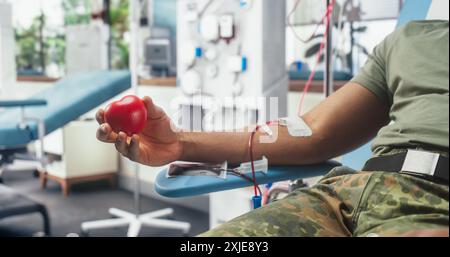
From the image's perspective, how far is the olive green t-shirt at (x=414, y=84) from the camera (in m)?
0.81

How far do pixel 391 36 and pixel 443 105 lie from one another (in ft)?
0.72

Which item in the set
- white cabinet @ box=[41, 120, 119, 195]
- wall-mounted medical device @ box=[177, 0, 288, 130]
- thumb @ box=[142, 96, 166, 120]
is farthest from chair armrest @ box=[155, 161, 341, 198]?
white cabinet @ box=[41, 120, 119, 195]

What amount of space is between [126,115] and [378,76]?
1.71 ft

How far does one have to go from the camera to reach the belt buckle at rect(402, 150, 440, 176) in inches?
31.0

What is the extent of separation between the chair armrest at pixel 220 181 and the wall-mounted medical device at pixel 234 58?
69cm

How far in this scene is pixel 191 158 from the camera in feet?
3.19

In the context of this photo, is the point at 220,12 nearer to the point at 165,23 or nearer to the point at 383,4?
the point at 383,4

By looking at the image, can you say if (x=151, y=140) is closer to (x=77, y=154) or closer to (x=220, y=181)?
(x=220, y=181)

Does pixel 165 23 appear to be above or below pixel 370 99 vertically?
above

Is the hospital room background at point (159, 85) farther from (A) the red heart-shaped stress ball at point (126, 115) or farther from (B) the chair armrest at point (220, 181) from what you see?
(A) the red heart-shaped stress ball at point (126, 115)

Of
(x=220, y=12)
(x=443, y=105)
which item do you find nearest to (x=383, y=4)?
(x=220, y=12)
